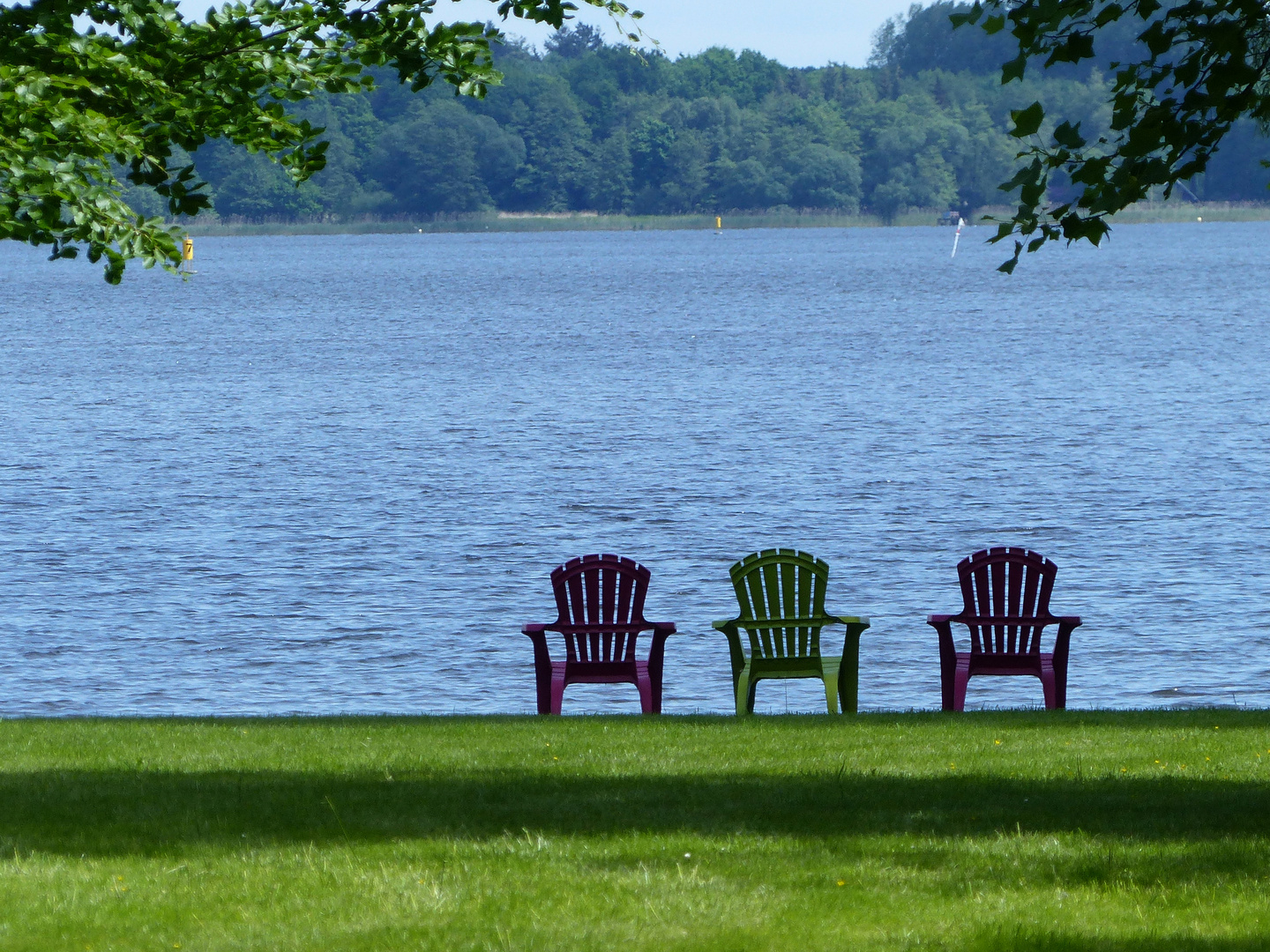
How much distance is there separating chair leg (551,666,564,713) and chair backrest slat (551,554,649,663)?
122mm

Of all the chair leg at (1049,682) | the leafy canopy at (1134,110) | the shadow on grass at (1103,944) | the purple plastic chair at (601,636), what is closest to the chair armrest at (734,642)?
the purple plastic chair at (601,636)

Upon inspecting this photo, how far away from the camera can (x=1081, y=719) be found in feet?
31.1

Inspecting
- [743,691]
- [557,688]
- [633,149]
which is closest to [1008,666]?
[743,691]

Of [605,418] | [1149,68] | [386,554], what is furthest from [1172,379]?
[1149,68]

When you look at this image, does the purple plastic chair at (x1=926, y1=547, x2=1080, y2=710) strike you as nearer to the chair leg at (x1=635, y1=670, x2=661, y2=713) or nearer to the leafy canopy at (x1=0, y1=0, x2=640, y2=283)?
the chair leg at (x1=635, y1=670, x2=661, y2=713)

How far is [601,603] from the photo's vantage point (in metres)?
10.9

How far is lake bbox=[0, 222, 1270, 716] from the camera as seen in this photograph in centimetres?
1514

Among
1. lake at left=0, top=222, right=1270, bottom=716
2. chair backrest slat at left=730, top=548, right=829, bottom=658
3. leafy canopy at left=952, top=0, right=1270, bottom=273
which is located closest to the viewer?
leafy canopy at left=952, top=0, right=1270, bottom=273

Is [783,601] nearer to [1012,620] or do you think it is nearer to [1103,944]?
[1012,620]

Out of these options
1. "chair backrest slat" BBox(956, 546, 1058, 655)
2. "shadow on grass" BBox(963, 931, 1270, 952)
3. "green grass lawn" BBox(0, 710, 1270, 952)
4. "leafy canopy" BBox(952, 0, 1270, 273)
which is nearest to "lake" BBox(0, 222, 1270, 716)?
"chair backrest slat" BBox(956, 546, 1058, 655)

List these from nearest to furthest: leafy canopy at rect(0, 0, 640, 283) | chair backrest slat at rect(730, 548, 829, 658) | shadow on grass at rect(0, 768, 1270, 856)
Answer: shadow on grass at rect(0, 768, 1270, 856) → leafy canopy at rect(0, 0, 640, 283) → chair backrest slat at rect(730, 548, 829, 658)

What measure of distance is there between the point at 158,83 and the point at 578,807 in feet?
12.8

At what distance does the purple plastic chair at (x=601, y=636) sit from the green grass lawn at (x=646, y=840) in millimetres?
1613

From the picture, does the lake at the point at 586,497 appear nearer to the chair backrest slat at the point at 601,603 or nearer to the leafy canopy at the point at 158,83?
the chair backrest slat at the point at 601,603
